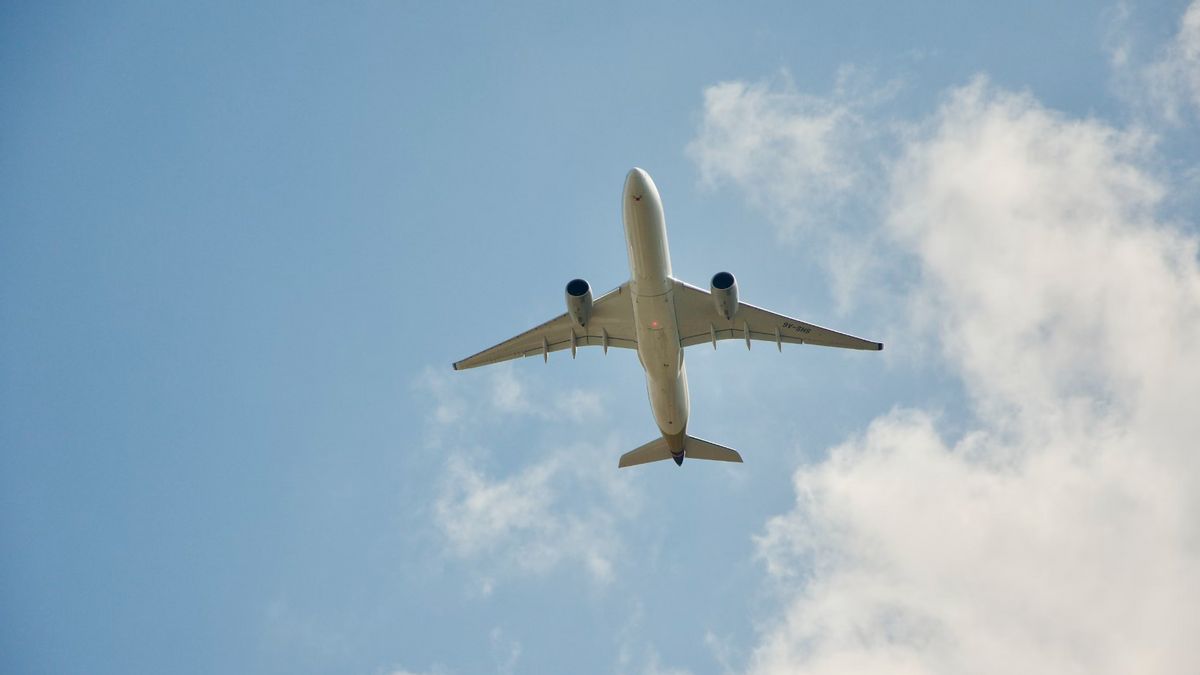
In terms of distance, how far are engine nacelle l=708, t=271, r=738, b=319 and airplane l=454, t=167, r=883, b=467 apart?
4 centimetres

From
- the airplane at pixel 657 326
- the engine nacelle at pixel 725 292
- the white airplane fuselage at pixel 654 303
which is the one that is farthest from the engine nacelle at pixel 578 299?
the engine nacelle at pixel 725 292

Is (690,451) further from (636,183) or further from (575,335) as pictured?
(636,183)

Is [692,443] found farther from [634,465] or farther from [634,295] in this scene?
[634,295]

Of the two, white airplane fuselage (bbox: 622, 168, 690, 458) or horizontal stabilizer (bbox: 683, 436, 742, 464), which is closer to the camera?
white airplane fuselage (bbox: 622, 168, 690, 458)

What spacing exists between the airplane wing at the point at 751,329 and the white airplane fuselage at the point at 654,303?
6.22 feet

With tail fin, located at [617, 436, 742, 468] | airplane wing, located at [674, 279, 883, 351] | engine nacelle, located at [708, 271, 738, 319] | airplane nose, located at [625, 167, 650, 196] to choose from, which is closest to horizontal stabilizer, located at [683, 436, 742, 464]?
tail fin, located at [617, 436, 742, 468]

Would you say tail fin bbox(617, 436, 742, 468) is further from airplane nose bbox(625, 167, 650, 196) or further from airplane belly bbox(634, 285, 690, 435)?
airplane nose bbox(625, 167, 650, 196)

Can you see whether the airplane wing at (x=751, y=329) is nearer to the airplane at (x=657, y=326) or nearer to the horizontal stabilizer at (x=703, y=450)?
the airplane at (x=657, y=326)

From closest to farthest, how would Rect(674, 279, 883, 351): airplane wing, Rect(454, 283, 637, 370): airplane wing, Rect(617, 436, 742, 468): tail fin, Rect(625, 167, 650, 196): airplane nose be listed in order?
Rect(625, 167, 650, 196): airplane nose, Rect(674, 279, 883, 351): airplane wing, Rect(454, 283, 637, 370): airplane wing, Rect(617, 436, 742, 468): tail fin

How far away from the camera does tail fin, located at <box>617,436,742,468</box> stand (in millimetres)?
45562

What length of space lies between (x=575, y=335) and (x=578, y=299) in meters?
3.72

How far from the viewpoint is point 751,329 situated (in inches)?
1722

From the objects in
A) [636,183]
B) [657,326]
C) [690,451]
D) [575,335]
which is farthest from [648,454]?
[636,183]

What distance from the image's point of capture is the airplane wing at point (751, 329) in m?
42.7
